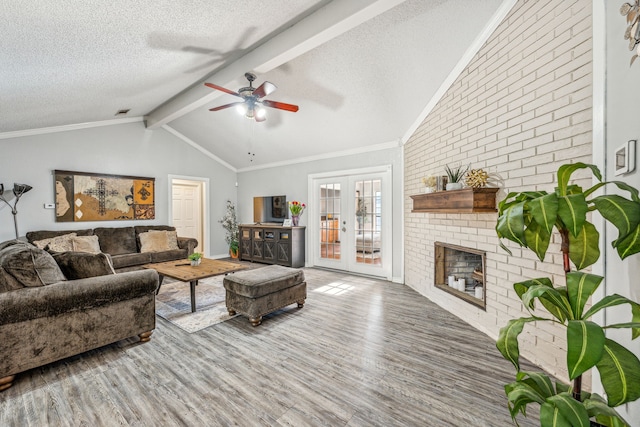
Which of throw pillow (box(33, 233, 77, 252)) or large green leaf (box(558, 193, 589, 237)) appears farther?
throw pillow (box(33, 233, 77, 252))

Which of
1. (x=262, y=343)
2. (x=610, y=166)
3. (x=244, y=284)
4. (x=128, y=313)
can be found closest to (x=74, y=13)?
(x=128, y=313)

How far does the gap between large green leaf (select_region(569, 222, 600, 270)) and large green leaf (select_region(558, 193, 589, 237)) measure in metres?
0.21

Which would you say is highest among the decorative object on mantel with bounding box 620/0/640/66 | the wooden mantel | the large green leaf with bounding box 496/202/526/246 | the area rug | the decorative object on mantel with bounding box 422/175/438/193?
the decorative object on mantel with bounding box 620/0/640/66

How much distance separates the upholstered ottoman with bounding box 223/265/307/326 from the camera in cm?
298

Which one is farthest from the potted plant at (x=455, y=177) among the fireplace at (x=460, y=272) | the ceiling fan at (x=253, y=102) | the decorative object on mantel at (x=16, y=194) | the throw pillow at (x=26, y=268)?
the decorative object on mantel at (x=16, y=194)

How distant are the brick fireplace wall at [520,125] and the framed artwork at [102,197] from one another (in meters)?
5.80

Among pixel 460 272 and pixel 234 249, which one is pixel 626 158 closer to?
pixel 460 272

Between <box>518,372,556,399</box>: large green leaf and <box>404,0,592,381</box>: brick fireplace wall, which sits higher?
<box>404,0,592,381</box>: brick fireplace wall

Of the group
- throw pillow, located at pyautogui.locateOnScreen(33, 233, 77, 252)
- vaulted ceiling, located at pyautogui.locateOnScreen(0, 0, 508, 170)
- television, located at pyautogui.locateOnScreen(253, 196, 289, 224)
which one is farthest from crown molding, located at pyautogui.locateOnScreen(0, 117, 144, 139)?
television, located at pyautogui.locateOnScreen(253, 196, 289, 224)

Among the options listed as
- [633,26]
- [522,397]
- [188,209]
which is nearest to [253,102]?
[633,26]

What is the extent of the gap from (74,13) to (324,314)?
3415 millimetres

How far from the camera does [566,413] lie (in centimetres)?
85

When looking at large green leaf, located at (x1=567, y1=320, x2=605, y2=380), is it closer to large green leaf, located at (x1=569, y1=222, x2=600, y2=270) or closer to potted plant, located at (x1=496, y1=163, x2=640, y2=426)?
potted plant, located at (x1=496, y1=163, x2=640, y2=426)

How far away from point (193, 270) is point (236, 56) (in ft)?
8.88
